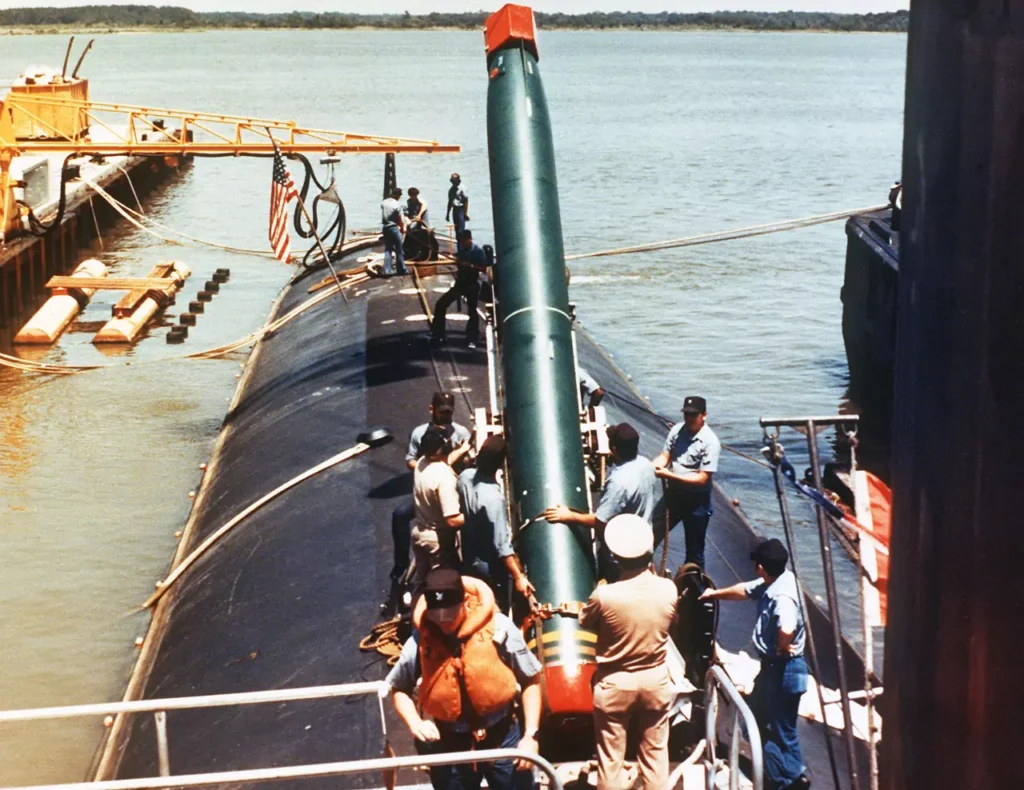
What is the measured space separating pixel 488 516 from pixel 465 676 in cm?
270

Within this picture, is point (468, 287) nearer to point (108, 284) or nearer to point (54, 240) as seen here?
point (108, 284)

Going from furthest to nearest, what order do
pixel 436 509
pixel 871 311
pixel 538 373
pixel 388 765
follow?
pixel 871 311
pixel 538 373
pixel 436 509
pixel 388 765

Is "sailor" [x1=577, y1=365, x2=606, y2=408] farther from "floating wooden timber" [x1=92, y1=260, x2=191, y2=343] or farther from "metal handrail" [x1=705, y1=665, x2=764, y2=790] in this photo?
"floating wooden timber" [x1=92, y1=260, x2=191, y2=343]

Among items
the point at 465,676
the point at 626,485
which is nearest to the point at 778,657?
the point at 626,485

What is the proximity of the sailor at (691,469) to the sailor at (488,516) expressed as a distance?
2177 mm

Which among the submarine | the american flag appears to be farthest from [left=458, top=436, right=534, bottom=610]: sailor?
the american flag

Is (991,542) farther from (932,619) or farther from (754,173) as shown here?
(754,173)

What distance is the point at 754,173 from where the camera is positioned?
7294 cm

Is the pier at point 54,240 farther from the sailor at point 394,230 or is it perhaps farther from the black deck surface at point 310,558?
the black deck surface at point 310,558

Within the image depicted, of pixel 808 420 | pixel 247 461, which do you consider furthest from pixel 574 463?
pixel 247 461

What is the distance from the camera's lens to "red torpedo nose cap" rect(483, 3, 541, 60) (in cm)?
1486

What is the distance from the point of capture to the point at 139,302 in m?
40.0

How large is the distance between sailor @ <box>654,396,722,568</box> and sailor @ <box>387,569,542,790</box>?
440cm

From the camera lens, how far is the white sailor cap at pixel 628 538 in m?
7.38
